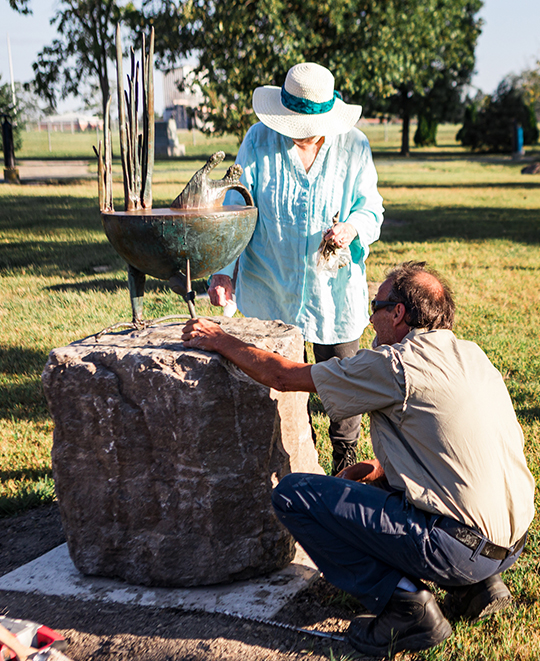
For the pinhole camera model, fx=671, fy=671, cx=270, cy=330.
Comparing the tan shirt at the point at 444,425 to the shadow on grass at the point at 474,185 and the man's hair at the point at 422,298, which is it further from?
the shadow on grass at the point at 474,185

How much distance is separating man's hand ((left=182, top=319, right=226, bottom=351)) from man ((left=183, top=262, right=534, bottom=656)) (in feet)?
0.30

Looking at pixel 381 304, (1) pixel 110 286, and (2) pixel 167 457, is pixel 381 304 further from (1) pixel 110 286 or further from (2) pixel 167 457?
(1) pixel 110 286

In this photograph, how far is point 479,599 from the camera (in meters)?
2.47

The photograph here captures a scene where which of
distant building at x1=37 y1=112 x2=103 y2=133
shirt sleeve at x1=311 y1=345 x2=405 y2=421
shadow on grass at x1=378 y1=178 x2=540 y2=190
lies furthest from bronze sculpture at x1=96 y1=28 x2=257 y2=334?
distant building at x1=37 y1=112 x2=103 y2=133

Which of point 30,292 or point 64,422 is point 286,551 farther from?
point 30,292

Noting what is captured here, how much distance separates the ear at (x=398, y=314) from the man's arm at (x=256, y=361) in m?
0.36

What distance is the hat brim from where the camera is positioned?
305cm

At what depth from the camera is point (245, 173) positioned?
3.19 metres

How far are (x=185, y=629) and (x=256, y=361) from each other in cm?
104

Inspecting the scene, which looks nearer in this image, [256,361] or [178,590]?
[256,361]

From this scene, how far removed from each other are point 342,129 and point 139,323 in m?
1.29

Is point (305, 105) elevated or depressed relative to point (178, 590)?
elevated

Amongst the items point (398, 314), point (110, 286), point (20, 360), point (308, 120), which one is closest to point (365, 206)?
point (308, 120)

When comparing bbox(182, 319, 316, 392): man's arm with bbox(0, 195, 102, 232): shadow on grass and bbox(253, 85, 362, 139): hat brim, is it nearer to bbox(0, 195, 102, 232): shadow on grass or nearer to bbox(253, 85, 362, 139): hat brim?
bbox(253, 85, 362, 139): hat brim
